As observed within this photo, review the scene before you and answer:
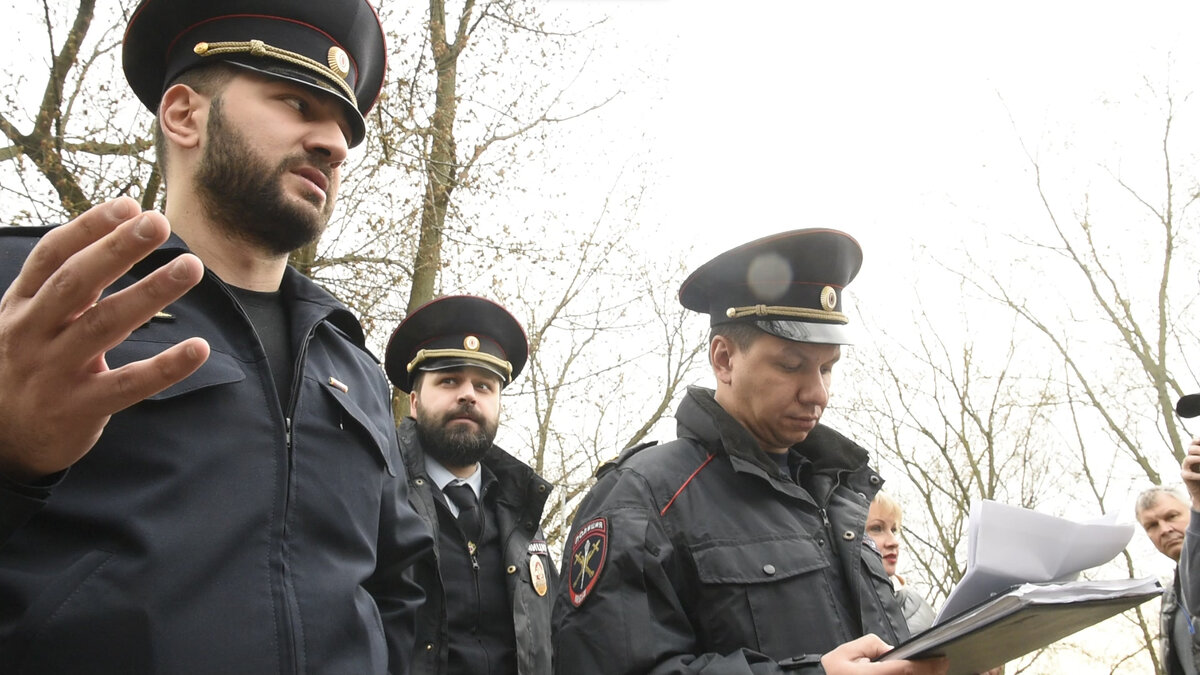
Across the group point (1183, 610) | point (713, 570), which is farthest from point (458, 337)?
point (1183, 610)

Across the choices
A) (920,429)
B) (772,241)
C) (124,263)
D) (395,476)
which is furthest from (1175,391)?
(124,263)

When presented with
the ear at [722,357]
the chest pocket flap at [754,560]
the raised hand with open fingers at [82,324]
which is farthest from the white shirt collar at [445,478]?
the raised hand with open fingers at [82,324]

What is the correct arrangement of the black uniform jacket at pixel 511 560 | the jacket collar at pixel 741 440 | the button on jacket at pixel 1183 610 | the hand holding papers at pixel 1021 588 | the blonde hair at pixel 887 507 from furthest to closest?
the blonde hair at pixel 887 507, the button on jacket at pixel 1183 610, the black uniform jacket at pixel 511 560, the jacket collar at pixel 741 440, the hand holding papers at pixel 1021 588

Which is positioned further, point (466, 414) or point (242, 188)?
point (466, 414)

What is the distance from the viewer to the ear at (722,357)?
2.92 m

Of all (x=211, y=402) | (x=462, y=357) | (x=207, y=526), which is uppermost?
(x=462, y=357)

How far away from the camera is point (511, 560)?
366cm

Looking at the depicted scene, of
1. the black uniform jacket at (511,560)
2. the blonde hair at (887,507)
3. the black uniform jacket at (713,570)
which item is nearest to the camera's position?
the black uniform jacket at (713,570)

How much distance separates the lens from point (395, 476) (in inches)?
85.0

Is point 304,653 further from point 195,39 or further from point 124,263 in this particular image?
point 195,39

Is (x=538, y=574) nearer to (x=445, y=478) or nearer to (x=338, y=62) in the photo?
(x=445, y=478)

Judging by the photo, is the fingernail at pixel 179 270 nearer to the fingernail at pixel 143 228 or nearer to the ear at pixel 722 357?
the fingernail at pixel 143 228

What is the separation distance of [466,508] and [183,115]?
7.39ft

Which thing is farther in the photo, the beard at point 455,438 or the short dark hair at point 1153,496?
the short dark hair at point 1153,496
